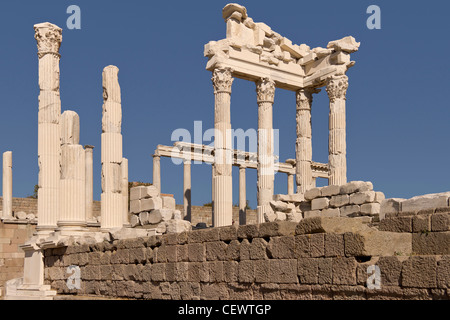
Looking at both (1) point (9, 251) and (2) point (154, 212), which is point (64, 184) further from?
(1) point (9, 251)

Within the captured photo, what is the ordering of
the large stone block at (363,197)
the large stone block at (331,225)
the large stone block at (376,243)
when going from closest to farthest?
1. the large stone block at (376,243)
2. the large stone block at (331,225)
3. the large stone block at (363,197)

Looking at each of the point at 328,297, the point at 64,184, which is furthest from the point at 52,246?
the point at 328,297

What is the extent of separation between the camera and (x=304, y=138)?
26.9 m

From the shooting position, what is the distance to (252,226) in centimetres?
1159

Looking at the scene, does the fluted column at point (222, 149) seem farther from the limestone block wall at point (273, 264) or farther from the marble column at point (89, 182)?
the limestone block wall at point (273, 264)

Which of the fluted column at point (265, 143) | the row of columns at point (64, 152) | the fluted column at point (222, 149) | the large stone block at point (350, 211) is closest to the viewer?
the large stone block at point (350, 211)

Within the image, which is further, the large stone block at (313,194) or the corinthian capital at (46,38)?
→ the corinthian capital at (46,38)

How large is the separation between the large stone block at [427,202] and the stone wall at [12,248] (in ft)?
67.2

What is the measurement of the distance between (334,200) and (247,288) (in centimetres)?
708

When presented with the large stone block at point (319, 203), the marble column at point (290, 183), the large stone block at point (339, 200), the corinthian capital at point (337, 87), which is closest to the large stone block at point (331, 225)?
the large stone block at point (339, 200)

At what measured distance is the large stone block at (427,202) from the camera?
36.9 feet

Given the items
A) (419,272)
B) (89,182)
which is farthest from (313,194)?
(89,182)

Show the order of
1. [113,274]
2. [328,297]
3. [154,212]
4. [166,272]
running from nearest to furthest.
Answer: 1. [328,297]
2. [166,272]
3. [113,274]
4. [154,212]
